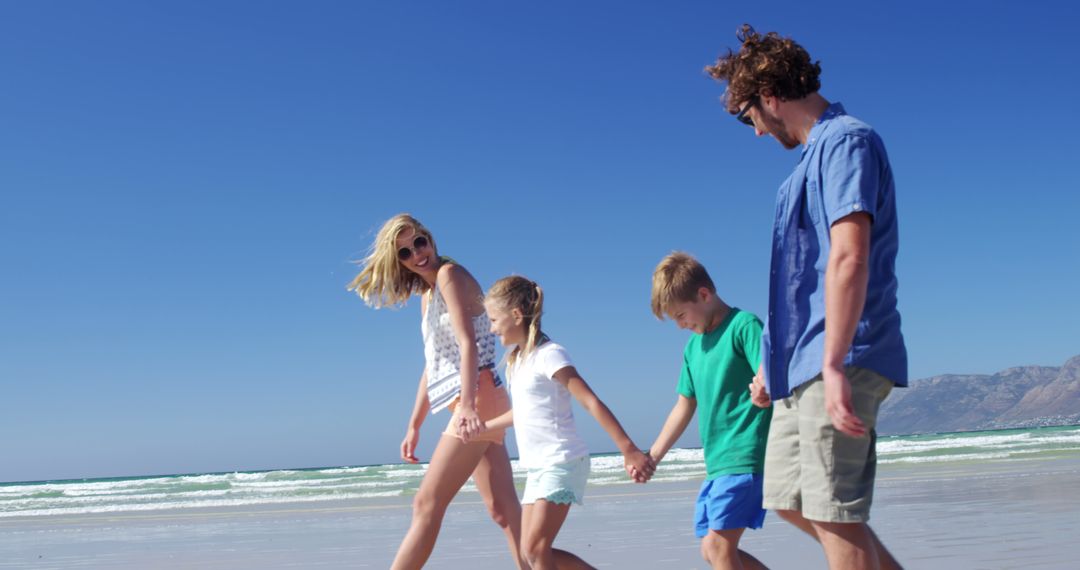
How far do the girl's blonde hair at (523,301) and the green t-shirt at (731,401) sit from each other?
735mm

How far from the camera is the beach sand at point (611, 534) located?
245 inches

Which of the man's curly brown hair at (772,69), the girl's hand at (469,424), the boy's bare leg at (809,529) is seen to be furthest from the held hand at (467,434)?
the man's curly brown hair at (772,69)

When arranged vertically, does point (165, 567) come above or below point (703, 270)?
below

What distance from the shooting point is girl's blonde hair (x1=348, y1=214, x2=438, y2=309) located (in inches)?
174

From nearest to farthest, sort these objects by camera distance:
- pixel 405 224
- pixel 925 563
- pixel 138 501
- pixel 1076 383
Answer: pixel 405 224, pixel 925 563, pixel 138 501, pixel 1076 383

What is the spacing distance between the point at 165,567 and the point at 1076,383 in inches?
4094

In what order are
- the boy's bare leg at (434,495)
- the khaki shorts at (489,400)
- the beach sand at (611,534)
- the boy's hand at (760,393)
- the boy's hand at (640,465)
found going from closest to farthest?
1. the boy's hand at (760,393)
2. the boy's hand at (640,465)
3. the boy's bare leg at (434,495)
4. the khaki shorts at (489,400)
5. the beach sand at (611,534)

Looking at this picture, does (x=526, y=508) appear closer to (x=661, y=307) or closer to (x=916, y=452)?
(x=661, y=307)

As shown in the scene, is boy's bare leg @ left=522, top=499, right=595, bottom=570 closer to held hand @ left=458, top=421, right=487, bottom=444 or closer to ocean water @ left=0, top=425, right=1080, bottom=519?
held hand @ left=458, top=421, right=487, bottom=444

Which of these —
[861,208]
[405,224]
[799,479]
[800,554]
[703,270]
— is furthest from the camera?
[800,554]

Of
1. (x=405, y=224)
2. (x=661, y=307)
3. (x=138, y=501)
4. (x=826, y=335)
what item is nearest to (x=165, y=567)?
(x=405, y=224)

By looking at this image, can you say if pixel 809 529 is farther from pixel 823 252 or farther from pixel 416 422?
pixel 416 422

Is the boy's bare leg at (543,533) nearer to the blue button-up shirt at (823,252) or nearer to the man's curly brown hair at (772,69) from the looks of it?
the blue button-up shirt at (823,252)

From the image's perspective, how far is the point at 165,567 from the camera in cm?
736
